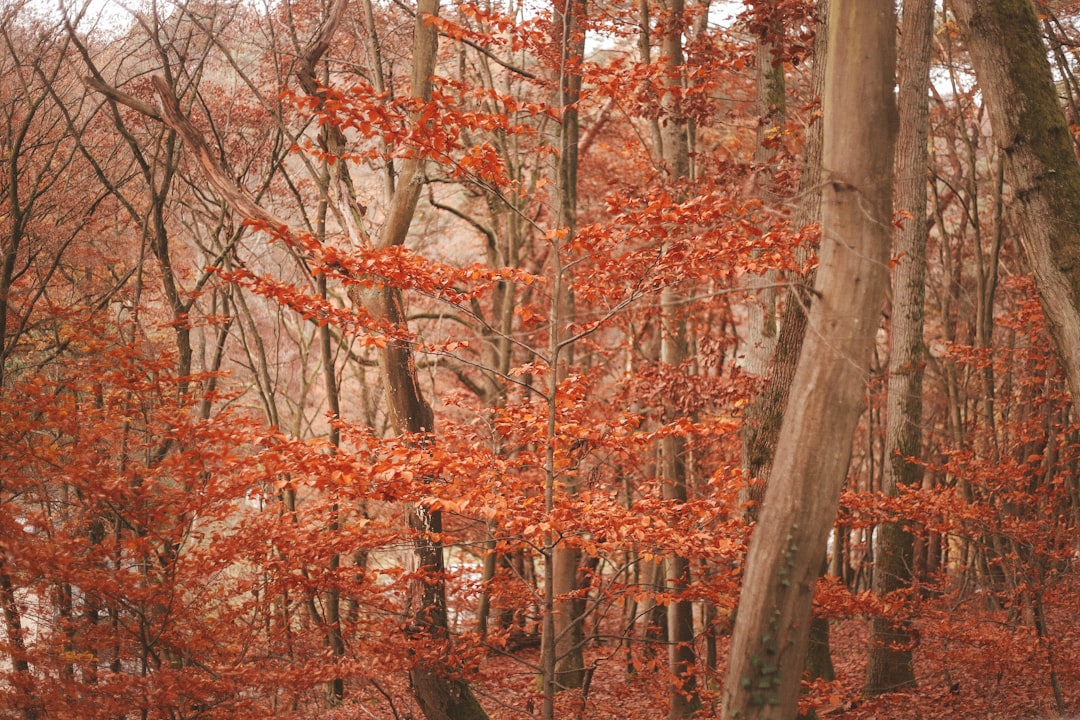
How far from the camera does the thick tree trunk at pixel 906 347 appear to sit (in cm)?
879

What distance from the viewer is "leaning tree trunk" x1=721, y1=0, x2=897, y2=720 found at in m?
3.95

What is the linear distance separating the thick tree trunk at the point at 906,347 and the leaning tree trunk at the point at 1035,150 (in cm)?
479

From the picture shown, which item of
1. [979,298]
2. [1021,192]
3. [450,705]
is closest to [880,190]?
[1021,192]

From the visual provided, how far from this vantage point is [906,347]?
9023 mm

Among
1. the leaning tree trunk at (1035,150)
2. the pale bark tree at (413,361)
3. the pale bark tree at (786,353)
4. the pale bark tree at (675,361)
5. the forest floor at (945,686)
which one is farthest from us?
the pale bark tree at (675,361)

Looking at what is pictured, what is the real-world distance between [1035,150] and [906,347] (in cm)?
518

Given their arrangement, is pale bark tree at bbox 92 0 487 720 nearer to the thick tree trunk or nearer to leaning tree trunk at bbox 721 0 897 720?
leaning tree trunk at bbox 721 0 897 720

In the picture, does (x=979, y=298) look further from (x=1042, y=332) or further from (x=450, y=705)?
(x=450, y=705)

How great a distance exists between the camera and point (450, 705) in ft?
23.8

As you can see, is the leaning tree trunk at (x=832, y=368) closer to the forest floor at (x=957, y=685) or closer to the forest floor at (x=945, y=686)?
the forest floor at (x=957, y=685)

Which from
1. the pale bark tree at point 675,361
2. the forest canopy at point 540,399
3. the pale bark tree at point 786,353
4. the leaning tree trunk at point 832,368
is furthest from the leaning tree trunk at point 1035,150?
the pale bark tree at point 675,361

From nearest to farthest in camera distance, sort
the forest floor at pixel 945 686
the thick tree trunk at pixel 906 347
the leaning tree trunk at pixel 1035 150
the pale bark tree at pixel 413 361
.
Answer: the leaning tree trunk at pixel 1035 150 < the pale bark tree at pixel 413 361 < the forest floor at pixel 945 686 < the thick tree trunk at pixel 906 347

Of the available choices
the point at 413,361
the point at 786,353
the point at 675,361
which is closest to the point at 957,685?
the point at 675,361

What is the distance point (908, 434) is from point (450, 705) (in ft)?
18.1
